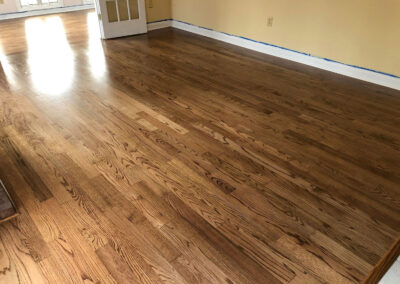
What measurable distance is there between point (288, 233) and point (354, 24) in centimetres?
266

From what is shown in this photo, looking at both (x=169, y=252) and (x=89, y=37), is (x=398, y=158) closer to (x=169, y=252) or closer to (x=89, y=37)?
(x=169, y=252)

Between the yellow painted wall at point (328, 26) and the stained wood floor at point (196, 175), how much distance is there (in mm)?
353

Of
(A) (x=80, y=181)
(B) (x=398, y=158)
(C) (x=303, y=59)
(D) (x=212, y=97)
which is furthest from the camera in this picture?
(C) (x=303, y=59)

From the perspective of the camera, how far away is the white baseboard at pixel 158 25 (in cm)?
532

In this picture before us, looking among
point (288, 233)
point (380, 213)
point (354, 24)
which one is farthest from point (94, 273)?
point (354, 24)

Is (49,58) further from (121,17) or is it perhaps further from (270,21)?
(270,21)

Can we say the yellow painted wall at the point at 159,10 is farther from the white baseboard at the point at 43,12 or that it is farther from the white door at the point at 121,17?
the white baseboard at the point at 43,12

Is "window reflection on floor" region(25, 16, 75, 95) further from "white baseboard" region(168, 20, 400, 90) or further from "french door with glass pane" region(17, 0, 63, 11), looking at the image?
"white baseboard" region(168, 20, 400, 90)

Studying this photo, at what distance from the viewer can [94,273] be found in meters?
1.36

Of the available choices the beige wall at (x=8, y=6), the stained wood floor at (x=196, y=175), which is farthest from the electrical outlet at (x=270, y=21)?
the beige wall at (x=8, y=6)

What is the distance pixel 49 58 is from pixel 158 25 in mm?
2077

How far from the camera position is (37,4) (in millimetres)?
6711

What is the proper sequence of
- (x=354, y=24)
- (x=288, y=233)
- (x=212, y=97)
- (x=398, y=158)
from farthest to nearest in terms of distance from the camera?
1. (x=354, y=24)
2. (x=212, y=97)
3. (x=398, y=158)
4. (x=288, y=233)

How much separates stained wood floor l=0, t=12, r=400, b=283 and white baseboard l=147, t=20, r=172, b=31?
213 cm
